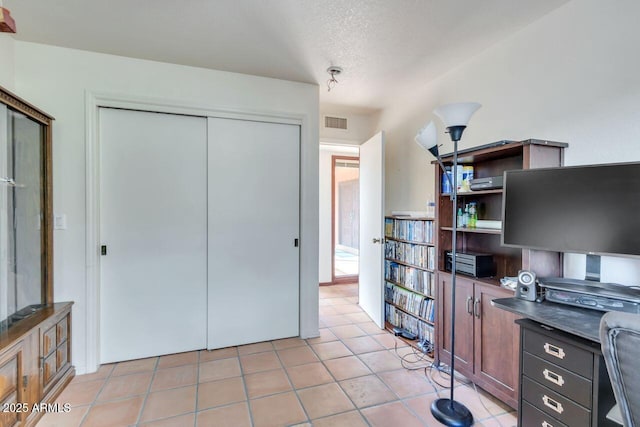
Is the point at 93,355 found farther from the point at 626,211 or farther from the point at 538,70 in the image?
the point at 538,70

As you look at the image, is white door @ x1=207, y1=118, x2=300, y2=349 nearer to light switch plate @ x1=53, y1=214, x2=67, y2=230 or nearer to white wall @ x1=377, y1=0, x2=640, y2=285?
light switch plate @ x1=53, y1=214, x2=67, y2=230

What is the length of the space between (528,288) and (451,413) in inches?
34.1

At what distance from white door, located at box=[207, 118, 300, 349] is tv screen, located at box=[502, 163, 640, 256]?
5.98 ft

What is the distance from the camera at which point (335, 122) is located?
12.8 feet

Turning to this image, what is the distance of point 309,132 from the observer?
2.94m

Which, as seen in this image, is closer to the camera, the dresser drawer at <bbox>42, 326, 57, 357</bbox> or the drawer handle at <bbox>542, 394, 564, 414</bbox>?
the drawer handle at <bbox>542, 394, 564, 414</bbox>

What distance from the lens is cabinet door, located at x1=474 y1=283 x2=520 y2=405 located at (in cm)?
180

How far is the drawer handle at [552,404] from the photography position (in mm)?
1365

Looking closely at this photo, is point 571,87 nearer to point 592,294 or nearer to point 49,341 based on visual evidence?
point 592,294

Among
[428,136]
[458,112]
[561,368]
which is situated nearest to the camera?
[561,368]

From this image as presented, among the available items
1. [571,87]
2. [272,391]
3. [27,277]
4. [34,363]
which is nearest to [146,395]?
[34,363]

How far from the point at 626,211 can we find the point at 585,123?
61 cm

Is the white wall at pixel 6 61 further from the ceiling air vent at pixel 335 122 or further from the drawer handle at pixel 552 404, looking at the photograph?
the drawer handle at pixel 552 404

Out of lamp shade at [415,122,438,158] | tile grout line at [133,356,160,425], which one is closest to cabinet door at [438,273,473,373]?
lamp shade at [415,122,438,158]
